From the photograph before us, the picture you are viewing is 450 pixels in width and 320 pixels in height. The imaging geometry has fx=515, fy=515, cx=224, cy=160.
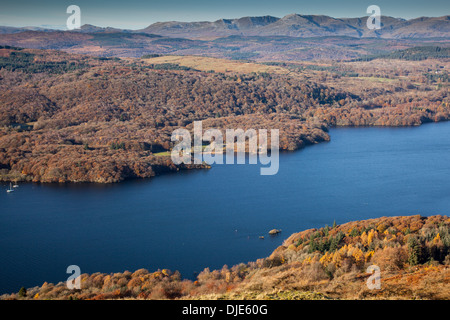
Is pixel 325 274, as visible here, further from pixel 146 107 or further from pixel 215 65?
pixel 215 65

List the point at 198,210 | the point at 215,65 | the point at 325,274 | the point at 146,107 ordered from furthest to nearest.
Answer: the point at 215,65 → the point at 146,107 → the point at 198,210 → the point at 325,274

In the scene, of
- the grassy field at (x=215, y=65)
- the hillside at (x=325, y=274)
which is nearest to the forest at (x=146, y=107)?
the grassy field at (x=215, y=65)

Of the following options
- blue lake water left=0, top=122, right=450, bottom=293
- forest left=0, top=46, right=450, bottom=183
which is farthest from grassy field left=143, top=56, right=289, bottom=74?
blue lake water left=0, top=122, right=450, bottom=293

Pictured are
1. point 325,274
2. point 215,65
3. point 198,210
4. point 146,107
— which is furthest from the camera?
point 215,65

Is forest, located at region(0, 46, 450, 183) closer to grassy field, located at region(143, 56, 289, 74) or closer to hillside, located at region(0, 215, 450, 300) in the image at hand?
grassy field, located at region(143, 56, 289, 74)

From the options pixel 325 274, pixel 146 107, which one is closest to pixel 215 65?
pixel 146 107

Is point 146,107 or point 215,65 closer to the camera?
point 146,107
